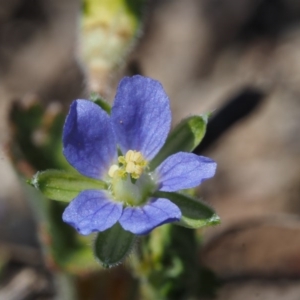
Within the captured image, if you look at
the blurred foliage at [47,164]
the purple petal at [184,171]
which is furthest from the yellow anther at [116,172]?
the blurred foliage at [47,164]

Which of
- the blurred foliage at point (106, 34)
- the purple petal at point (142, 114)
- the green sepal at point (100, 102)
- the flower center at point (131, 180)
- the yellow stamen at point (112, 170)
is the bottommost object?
the flower center at point (131, 180)

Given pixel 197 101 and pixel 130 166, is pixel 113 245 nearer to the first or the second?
pixel 130 166

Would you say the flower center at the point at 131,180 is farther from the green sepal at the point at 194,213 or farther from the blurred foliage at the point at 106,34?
the blurred foliage at the point at 106,34

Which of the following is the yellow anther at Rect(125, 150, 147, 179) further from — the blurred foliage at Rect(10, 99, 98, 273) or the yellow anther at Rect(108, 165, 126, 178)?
the blurred foliage at Rect(10, 99, 98, 273)

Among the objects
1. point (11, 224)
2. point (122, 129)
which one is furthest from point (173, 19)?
point (122, 129)

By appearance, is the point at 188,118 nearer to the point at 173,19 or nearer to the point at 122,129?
the point at 122,129

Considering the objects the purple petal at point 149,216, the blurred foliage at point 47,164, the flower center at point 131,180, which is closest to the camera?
the purple petal at point 149,216

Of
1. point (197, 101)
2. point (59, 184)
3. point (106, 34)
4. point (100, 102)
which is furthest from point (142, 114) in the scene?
point (197, 101)
